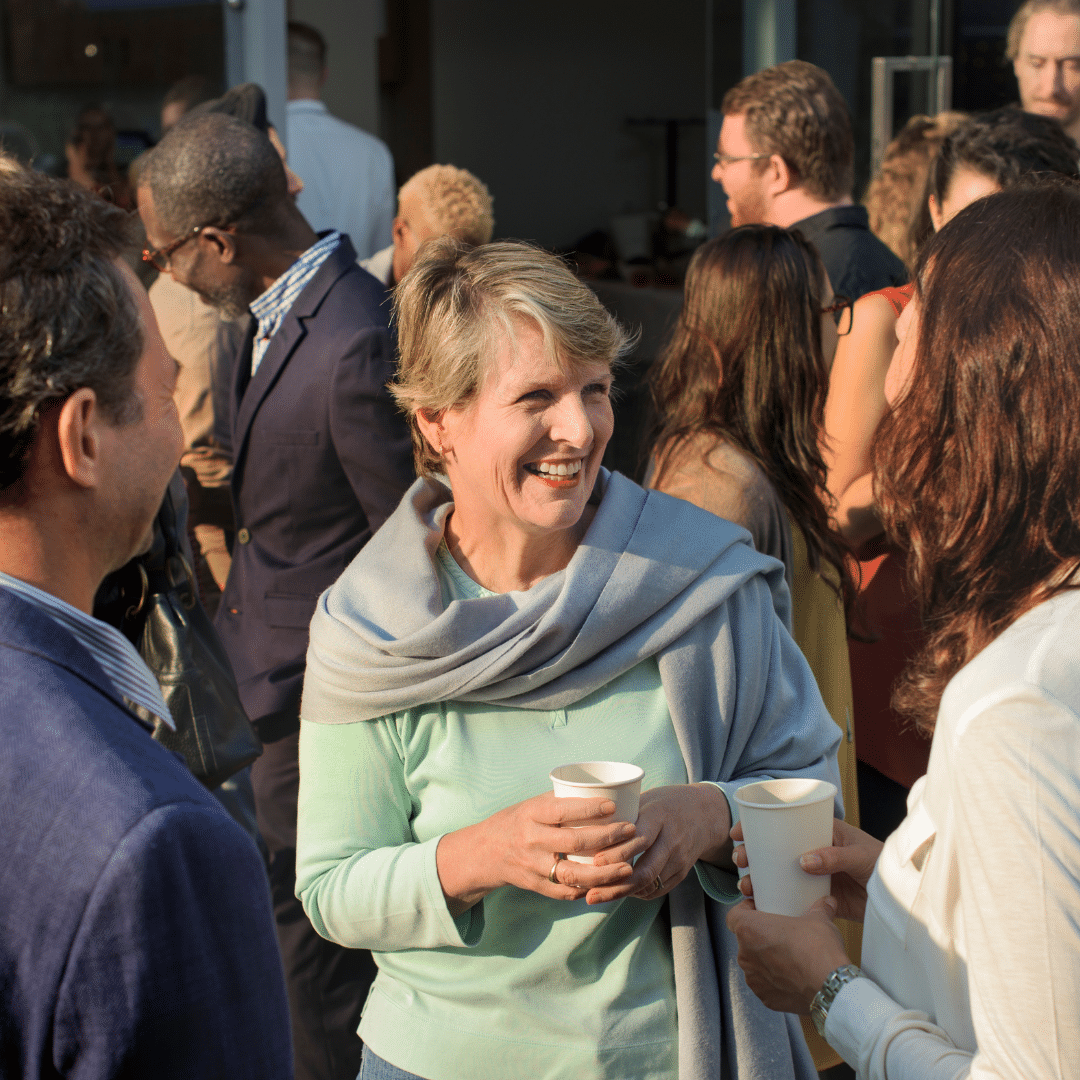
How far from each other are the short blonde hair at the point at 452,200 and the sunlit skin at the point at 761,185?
1.20 m

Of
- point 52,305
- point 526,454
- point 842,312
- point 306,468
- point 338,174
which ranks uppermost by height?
point 338,174

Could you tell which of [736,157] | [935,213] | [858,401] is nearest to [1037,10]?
[736,157]

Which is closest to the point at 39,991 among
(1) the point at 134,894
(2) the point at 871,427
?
(1) the point at 134,894

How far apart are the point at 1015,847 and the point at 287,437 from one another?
2338mm

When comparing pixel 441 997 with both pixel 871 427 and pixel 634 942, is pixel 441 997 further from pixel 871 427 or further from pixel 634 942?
pixel 871 427

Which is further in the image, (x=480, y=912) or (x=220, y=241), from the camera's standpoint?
(x=220, y=241)

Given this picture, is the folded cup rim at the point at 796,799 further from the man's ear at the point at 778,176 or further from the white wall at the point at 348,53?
the white wall at the point at 348,53

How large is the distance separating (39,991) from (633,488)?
1.25 meters

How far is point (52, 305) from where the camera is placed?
108 cm

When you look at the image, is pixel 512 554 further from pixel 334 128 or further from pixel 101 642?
pixel 334 128

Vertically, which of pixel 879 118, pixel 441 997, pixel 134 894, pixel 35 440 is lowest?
pixel 441 997

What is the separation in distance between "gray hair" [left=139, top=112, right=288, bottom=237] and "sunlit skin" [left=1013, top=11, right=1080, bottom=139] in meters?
2.80

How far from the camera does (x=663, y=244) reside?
10.2 m

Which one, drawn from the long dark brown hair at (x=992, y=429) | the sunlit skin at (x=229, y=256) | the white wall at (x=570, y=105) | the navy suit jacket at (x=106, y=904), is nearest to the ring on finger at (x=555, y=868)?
the long dark brown hair at (x=992, y=429)
